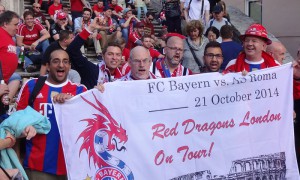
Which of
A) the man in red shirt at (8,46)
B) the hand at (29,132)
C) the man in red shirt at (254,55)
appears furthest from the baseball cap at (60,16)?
the hand at (29,132)

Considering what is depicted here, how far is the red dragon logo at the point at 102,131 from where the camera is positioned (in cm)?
546

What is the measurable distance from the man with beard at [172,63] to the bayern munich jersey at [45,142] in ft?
4.61

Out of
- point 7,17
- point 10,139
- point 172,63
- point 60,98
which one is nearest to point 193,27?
point 172,63

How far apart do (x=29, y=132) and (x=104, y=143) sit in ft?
2.44

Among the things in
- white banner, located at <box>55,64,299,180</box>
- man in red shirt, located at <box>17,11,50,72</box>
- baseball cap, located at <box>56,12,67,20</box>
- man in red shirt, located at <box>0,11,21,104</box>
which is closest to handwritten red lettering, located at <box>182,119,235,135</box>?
white banner, located at <box>55,64,299,180</box>

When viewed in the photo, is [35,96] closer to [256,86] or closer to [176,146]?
[176,146]

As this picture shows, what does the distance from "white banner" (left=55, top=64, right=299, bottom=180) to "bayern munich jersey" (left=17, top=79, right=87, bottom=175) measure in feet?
0.44

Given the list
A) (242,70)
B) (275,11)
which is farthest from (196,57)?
(275,11)

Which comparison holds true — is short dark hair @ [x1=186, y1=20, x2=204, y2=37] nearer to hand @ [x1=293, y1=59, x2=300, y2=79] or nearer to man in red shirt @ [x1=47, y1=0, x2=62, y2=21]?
hand @ [x1=293, y1=59, x2=300, y2=79]

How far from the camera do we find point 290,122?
6332 mm

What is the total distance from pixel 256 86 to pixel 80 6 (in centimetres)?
936

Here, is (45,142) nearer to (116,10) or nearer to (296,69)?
(296,69)

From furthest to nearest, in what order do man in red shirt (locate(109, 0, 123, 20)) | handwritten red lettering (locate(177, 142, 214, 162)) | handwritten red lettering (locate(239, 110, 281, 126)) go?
1. man in red shirt (locate(109, 0, 123, 20))
2. handwritten red lettering (locate(239, 110, 281, 126))
3. handwritten red lettering (locate(177, 142, 214, 162))

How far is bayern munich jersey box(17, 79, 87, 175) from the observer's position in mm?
5355
